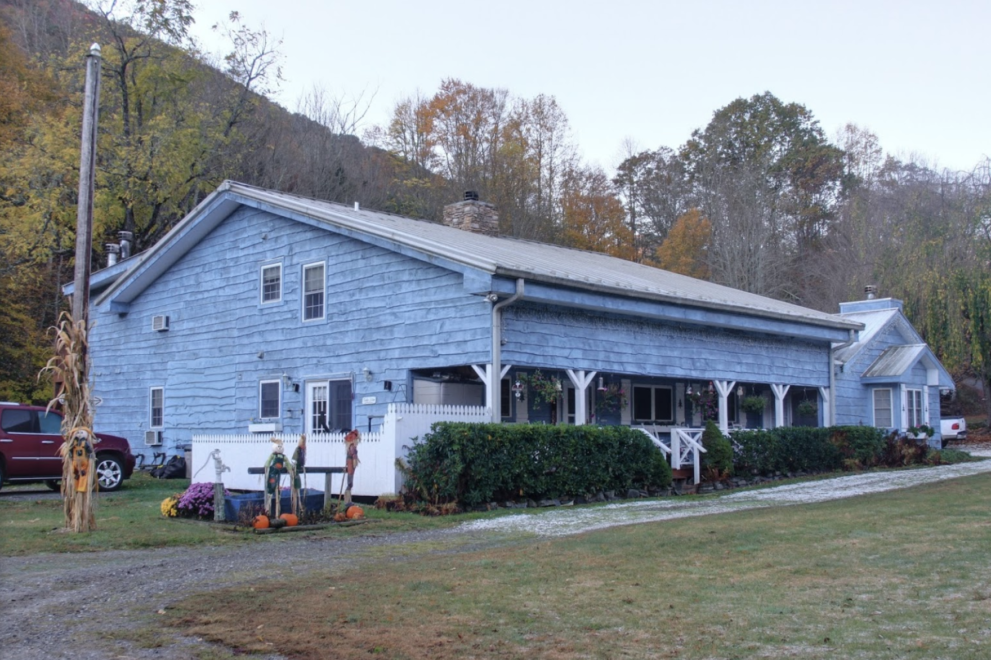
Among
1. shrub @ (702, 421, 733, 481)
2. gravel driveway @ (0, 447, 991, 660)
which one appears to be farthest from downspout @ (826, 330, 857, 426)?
gravel driveway @ (0, 447, 991, 660)

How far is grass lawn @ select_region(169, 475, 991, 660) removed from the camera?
623 cm

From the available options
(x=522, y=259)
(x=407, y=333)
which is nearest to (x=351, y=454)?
(x=407, y=333)

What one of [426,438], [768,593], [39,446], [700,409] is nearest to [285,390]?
[39,446]

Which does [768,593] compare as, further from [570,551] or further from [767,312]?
[767,312]

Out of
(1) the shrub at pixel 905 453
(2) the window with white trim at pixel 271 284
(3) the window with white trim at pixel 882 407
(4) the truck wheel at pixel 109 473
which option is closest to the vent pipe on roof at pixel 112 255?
(2) the window with white trim at pixel 271 284

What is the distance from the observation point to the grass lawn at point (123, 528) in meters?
11.4

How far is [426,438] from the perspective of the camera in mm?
15148

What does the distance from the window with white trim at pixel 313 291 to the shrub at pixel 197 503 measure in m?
6.49

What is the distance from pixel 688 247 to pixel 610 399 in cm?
2942

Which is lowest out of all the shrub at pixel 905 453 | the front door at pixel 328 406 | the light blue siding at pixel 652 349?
the shrub at pixel 905 453

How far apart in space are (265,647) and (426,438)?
28.8 ft

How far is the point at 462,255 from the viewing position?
16.6 metres

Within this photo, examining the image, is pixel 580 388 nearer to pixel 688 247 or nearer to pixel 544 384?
pixel 544 384

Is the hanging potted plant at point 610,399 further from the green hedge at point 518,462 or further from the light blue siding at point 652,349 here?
the green hedge at point 518,462
